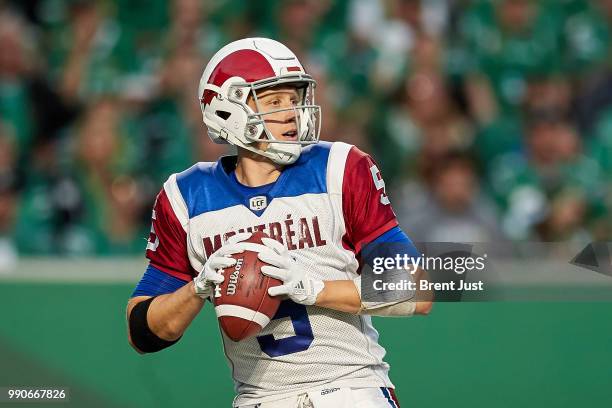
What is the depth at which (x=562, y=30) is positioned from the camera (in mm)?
7750

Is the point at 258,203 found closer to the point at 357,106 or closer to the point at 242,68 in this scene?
the point at 242,68

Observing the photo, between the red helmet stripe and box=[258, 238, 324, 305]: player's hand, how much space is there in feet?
1.97

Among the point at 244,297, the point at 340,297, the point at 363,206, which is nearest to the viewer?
the point at 244,297

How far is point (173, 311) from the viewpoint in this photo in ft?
11.1

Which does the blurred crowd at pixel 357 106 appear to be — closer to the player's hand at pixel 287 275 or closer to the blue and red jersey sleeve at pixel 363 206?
the blue and red jersey sleeve at pixel 363 206

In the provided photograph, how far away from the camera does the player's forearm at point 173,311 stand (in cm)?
333

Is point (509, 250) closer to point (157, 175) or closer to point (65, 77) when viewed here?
point (157, 175)

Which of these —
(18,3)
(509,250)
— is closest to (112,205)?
(18,3)

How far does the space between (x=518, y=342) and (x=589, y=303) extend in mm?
386

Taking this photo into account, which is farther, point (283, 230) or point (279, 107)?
point (279, 107)

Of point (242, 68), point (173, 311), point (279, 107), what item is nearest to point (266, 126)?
point (279, 107)

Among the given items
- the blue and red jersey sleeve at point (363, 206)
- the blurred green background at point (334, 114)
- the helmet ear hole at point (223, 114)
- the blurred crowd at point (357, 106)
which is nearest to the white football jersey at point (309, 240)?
the blue and red jersey sleeve at point (363, 206)

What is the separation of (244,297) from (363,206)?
534mm

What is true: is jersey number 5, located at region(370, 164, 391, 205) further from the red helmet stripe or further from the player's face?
the red helmet stripe
